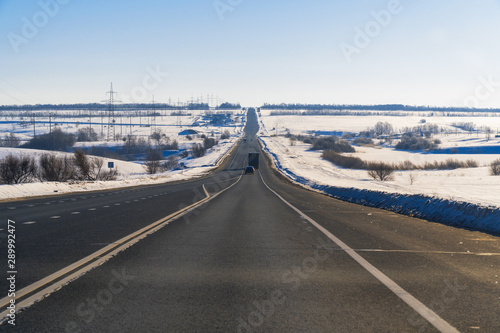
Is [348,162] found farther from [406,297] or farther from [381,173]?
[406,297]

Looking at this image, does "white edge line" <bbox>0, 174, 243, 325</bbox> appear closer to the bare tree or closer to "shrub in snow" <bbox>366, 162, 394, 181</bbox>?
the bare tree

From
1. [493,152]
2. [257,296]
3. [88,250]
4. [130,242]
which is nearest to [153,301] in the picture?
[257,296]

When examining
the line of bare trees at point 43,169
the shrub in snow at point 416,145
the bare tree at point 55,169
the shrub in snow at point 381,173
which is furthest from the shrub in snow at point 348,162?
the bare tree at point 55,169

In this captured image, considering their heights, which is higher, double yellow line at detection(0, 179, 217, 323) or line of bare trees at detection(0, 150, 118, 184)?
double yellow line at detection(0, 179, 217, 323)

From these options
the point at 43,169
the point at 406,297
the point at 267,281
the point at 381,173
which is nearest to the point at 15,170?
the point at 43,169

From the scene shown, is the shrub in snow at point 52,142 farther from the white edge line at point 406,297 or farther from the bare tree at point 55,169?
the white edge line at point 406,297

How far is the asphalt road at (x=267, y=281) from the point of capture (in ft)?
14.7

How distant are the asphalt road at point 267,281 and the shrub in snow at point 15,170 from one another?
29741 millimetres

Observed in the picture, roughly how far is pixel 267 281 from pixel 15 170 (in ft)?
122

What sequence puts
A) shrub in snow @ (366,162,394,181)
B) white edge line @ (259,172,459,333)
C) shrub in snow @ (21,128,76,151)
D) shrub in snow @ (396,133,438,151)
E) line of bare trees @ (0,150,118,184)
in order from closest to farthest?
white edge line @ (259,172,459,333) < line of bare trees @ (0,150,118,184) < shrub in snow @ (366,162,394,181) < shrub in snow @ (21,128,76,151) < shrub in snow @ (396,133,438,151)

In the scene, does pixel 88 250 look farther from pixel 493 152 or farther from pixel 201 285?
pixel 493 152

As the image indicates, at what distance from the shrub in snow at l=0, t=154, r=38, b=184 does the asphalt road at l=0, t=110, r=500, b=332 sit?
29.7 metres

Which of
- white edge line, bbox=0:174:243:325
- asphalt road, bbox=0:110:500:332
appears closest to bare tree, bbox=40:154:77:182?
asphalt road, bbox=0:110:500:332

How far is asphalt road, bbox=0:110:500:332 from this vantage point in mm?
4480
